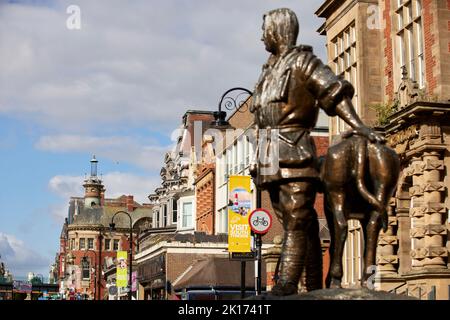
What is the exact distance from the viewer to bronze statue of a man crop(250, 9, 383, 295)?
7.76 m

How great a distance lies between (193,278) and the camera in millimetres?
39000

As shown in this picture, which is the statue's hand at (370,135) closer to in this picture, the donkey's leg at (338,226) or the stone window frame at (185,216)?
the donkey's leg at (338,226)

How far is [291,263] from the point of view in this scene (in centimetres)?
768

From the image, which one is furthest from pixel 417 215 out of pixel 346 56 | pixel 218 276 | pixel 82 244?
pixel 82 244

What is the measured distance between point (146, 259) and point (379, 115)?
3122 cm

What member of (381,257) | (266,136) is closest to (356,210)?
(266,136)

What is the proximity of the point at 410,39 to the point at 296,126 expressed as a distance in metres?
17.6

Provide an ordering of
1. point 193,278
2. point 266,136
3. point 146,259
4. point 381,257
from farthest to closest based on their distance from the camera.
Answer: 1. point 146,259
2. point 193,278
3. point 381,257
4. point 266,136

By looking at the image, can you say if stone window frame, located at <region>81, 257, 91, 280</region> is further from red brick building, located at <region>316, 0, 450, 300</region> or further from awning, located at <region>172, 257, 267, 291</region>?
red brick building, located at <region>316, 0, 450, 300</region>

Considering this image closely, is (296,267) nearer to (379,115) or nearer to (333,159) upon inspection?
(333,159)

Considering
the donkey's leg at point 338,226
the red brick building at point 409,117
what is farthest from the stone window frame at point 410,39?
the donkey's leg at point 338,226

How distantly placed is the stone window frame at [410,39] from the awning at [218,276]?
50.7 feet

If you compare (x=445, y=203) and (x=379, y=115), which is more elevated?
(x=379, y=115)
